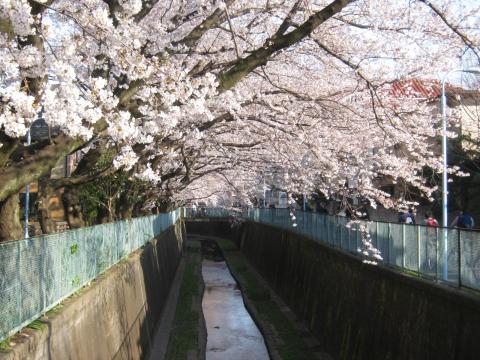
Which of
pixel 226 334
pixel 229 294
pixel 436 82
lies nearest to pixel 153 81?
pixel 436 82

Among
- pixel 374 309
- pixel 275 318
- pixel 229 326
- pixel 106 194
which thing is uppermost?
pixel 106 194

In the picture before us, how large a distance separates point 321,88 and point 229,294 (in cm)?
1766

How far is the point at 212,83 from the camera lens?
7.87 metres

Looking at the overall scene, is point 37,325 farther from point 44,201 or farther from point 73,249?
point 44,201

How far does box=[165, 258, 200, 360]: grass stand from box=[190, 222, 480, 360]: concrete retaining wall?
3.67 metres

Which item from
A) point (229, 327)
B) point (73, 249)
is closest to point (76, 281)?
point (73, 249)

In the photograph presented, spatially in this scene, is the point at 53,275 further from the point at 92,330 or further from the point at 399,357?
the point at 399,357

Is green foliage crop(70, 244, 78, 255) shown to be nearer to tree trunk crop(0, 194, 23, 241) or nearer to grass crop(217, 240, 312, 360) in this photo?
tree trunk crop(0, 194, 23, 241)

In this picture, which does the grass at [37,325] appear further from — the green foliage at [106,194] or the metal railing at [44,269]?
the green foliage at [106,194]

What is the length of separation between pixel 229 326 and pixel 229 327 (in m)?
0.20

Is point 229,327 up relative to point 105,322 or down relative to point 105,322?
down

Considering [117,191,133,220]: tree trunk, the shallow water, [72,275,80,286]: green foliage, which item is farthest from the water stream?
[72,275,80,286]: green foliage

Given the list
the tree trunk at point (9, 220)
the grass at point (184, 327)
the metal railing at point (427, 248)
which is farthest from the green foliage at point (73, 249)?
the grass at point (184, 327)

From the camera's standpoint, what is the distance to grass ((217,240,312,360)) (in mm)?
16156
